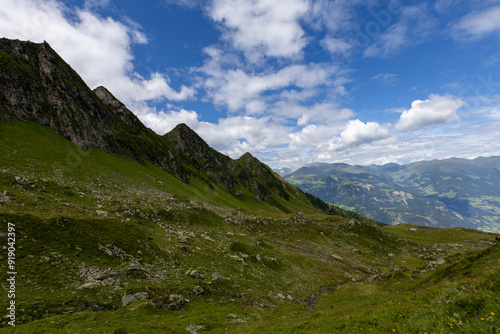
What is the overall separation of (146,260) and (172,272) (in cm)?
358

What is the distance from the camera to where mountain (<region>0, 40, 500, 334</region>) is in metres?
13.5

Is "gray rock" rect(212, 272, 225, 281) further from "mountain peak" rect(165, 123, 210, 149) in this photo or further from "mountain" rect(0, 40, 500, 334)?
"mountain peak" rect(165, 123, 210, 149)

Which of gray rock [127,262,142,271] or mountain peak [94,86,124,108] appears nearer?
gray rock [127,262,142,271]

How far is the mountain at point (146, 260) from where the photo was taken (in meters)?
13.5

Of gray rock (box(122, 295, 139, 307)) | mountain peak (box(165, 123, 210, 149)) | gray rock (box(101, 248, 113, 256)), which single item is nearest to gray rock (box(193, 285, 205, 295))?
gray rock (box(122, 295, 139, 307))

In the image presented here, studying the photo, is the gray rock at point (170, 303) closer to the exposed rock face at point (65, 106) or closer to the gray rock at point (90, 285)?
the gray rock at point (90, 285)

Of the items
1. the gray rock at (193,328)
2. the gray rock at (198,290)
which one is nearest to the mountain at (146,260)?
the gray rock at (193,328)

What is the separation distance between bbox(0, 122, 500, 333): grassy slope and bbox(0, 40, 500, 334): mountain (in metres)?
0.14

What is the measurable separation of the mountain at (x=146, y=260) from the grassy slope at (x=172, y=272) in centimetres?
14

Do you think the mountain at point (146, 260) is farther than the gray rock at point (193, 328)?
No

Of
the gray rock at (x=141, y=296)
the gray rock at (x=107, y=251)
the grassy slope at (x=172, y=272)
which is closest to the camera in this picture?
the grassy slope at (x=172, y=272)

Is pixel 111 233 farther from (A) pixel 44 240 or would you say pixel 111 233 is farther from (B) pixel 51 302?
(B) pixel 51 302

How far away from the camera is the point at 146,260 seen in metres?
24.7


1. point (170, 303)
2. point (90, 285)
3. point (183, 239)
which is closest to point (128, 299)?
point (90, 285)
